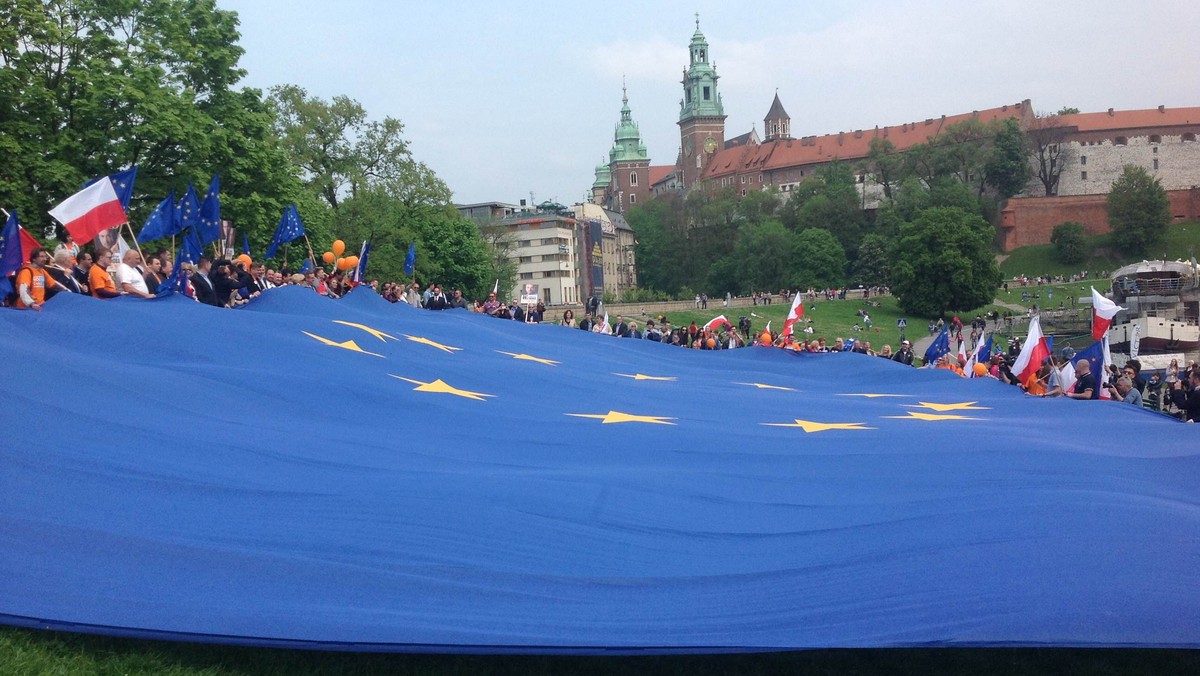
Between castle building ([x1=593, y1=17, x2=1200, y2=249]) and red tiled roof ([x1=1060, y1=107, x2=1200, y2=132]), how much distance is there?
0.11 metres

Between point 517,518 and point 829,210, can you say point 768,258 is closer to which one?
point 829,210

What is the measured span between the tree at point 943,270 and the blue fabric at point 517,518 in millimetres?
66505

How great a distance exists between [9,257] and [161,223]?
13.7 feet

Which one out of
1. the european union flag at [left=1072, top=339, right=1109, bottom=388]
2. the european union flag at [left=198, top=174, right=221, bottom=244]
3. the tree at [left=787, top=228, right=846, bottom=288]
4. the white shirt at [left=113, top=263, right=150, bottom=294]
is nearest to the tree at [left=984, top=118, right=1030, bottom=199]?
the tree at [left=787, top=228, right=846, bottom=288]

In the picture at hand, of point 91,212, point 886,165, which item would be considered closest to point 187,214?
point 91,212

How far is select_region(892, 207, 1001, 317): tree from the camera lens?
235 ft

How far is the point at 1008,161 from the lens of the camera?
3962 inches

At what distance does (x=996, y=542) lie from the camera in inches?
185

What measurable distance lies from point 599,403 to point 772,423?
1.48m

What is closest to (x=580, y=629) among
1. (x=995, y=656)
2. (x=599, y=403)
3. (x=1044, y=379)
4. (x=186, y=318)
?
(x=995, y=656)

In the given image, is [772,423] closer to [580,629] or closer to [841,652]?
[841,652]

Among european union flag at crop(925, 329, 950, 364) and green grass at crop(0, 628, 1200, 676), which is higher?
european union flag at crop(925, 329, 950, 364)

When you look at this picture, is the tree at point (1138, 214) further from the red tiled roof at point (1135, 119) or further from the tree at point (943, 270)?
the tree at point (943, 270)

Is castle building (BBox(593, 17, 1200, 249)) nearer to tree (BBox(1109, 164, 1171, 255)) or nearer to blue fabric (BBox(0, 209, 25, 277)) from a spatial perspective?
tree (BBox(1109, 164, 1171, 255))
